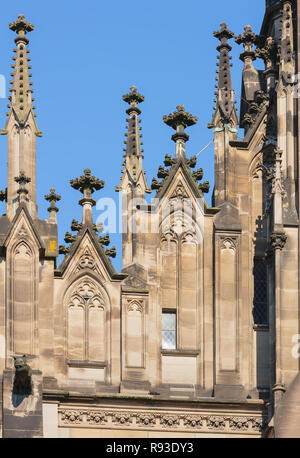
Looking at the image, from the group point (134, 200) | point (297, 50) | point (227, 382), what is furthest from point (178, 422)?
point (297, 50)

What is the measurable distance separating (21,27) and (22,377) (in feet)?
21.3

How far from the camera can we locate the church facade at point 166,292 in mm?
38031

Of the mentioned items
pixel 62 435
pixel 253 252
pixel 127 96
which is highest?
pixel 127 96

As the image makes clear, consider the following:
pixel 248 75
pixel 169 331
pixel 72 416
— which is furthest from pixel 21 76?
pixel 72 416

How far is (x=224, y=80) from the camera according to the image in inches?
1608

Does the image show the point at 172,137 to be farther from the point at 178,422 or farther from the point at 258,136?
the point at 178,422

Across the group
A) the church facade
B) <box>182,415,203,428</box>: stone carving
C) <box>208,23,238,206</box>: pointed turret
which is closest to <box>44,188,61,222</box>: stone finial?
the church facade

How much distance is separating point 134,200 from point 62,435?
13.8 feet

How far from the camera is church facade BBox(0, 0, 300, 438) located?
3803 cm

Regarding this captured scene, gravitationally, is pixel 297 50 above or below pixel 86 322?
above

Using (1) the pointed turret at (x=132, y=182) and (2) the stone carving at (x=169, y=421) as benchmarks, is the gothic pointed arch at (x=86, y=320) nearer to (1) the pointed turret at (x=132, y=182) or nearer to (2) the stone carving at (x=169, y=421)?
(1) the pointed turret at (x=132, y=182)

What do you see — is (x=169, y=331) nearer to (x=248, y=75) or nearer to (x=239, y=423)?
(x=239, y=423)

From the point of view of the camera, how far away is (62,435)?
3781cm

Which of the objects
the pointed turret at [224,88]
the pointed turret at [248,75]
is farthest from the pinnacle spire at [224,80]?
the pointed turret at [248,75]
